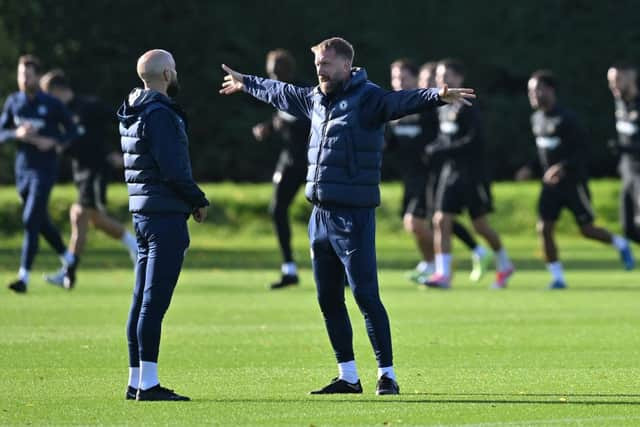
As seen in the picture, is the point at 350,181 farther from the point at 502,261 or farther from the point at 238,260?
the point at 238,260

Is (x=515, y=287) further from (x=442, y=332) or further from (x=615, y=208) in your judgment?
(x=615, y=208)

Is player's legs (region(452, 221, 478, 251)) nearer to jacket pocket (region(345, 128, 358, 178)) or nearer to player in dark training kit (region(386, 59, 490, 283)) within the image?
player in dark training kit (region(386, 59, 490, 283))

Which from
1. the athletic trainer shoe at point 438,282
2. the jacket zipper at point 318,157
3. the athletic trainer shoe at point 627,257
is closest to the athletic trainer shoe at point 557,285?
the athletic trainer shoe at point 438,282

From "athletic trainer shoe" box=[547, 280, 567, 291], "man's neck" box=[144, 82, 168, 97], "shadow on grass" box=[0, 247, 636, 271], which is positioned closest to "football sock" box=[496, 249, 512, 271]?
"athletic trainer shoe" box=[547, 280, 567, 291]

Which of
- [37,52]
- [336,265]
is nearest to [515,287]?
[336,265]

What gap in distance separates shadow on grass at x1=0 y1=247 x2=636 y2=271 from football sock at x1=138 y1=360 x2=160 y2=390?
14.4 meters

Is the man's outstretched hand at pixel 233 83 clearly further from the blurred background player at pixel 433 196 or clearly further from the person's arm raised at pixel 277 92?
the blurred background player at pixel 433 196

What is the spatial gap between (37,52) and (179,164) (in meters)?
35.3

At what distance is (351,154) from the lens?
397 inches

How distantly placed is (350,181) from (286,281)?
383 inches

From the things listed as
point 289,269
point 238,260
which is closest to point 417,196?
point 289,269

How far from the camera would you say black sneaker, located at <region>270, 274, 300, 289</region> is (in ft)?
64.6

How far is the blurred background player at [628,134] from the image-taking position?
19.1m

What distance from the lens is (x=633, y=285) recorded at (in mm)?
20016
